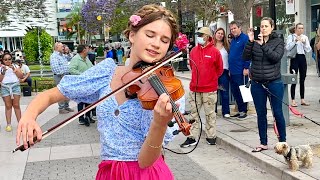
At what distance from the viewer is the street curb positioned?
512 cm

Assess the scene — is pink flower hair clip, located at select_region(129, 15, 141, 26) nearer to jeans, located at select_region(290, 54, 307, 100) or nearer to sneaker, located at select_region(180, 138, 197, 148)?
sneaker, located at select_region(180, 138, 197, 148)

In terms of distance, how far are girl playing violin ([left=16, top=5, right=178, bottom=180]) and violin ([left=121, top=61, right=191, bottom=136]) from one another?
11 centimetres

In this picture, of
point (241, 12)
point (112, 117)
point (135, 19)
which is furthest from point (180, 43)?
point (241, 12)

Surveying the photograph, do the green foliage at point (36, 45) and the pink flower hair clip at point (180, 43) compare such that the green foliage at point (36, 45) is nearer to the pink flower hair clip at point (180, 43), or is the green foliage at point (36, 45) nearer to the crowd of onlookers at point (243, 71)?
the crowd of onlookers at point (243, 71)

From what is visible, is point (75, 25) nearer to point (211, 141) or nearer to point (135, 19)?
point (211, 141)

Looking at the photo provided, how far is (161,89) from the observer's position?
74.7 inches

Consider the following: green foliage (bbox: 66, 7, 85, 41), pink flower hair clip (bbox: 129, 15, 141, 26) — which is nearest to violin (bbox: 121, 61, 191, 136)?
pink flower hair clip (bbox: 129, 15, 141, 26)

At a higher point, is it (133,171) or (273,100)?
(133,171)

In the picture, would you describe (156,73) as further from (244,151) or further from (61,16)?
(61,16)

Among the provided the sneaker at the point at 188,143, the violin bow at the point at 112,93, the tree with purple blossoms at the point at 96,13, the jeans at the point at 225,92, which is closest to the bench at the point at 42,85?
the jeans at the point at 225,92

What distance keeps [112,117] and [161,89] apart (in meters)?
0.44

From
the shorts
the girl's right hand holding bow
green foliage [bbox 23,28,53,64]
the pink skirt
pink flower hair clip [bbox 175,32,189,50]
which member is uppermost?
green foliage [bbox 23,28,53,64]

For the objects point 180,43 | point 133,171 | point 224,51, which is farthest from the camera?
point 224,51

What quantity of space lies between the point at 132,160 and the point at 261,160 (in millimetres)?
3951
